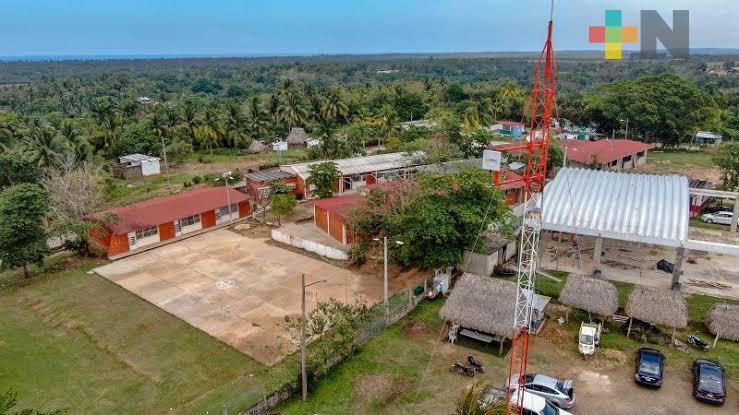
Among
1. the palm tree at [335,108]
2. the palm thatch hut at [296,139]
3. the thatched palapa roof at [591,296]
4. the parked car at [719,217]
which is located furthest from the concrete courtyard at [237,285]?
the palm tree at [335,108]

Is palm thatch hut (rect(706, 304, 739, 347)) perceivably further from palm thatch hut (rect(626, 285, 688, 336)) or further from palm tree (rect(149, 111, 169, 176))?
palm tree (rect(149, 111, 169, 176))

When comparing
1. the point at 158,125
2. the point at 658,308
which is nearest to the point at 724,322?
the point at 658,308

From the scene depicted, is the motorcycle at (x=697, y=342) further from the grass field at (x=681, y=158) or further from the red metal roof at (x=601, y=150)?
the grass field at (x=681, y=158)

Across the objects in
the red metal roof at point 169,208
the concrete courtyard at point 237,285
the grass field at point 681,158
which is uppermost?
the grass field at point 681,158

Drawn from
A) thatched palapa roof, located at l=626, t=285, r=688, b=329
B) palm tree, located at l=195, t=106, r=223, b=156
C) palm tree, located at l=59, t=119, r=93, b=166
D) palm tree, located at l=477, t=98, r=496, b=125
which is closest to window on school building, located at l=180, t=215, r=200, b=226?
palm tree, located at l=59, t=119, r=93, b=166

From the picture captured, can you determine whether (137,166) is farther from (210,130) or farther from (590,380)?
(590,380)
